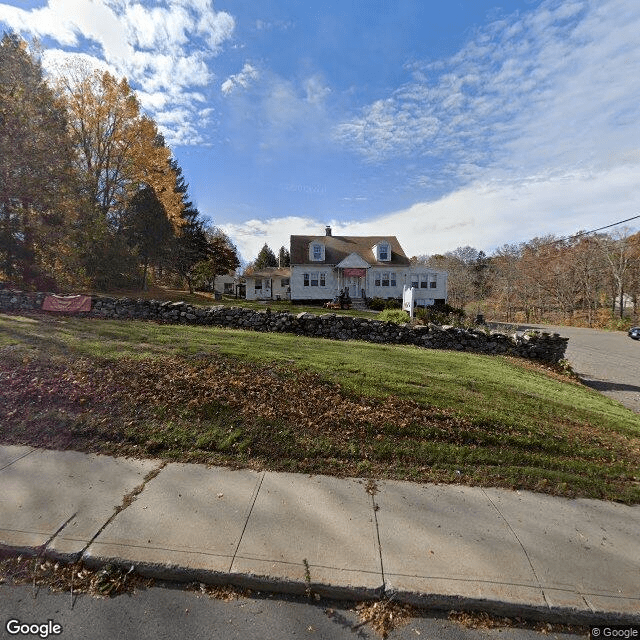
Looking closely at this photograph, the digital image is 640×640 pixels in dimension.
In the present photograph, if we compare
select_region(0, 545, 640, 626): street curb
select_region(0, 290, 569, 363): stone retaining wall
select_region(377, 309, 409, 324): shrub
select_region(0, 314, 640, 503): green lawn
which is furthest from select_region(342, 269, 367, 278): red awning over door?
select_region(0, 545, 640, 626): street curb

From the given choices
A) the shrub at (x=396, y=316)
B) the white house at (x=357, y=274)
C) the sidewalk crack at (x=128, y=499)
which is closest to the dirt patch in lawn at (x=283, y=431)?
the sidewalk crack at (x=128, y=499)

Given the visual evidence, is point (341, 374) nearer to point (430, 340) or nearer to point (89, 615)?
point (89, 615)

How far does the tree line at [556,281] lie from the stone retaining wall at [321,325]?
25.9m

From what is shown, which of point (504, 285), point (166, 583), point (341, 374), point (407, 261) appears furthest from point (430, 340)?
point (504, 285)

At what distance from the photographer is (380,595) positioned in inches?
89.0

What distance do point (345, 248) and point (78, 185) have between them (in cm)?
2164

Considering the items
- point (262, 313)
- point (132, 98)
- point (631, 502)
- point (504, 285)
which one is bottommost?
point (631, 502)

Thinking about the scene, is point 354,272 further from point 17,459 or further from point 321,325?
point 17,459

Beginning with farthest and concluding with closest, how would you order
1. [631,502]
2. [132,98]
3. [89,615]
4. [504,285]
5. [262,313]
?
[504,285] → [132,98] → [262,313] → [631,502] → [89,615]

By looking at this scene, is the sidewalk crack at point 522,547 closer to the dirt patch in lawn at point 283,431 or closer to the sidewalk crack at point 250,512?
the dirt patch in lawn at point 283,431

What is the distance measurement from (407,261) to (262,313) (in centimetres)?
2248

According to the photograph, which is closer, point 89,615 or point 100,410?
point 89,615

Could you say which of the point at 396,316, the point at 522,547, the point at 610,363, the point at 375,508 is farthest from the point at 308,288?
the point at 522,547

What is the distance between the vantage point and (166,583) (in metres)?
2.32
